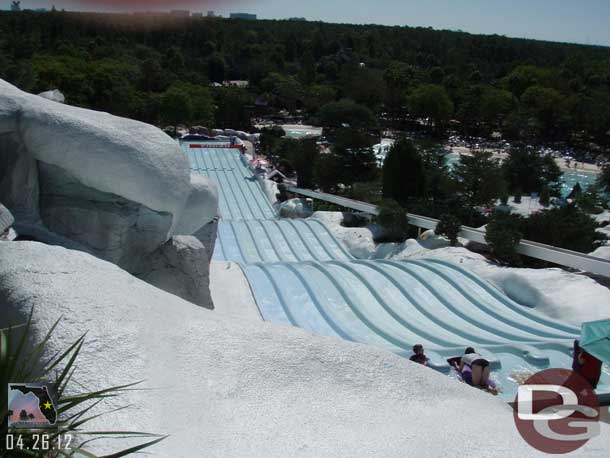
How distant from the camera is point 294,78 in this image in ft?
179

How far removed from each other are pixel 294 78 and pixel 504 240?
1807 inches

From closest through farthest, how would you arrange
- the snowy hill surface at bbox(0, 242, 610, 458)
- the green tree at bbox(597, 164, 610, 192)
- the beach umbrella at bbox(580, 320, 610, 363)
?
the snowy hill surface at bbox(0, 242, 610, 458)
the beach umbrella at bbox(580, 320, 610, 363)
the green tree at bbox(597, 164, 610, 192)

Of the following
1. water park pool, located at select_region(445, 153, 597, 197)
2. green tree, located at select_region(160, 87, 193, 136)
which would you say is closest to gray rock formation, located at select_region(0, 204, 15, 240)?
water park pool, located at select_region(445, 153, 597, 197)

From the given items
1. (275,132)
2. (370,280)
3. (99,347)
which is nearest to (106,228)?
(99,347)

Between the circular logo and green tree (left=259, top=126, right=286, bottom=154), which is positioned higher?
the circular logo

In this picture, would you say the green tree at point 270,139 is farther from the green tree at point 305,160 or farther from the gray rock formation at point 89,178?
the gray rock formation at point 89,178

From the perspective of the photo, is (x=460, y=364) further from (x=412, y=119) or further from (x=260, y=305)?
(x=412, y=119)

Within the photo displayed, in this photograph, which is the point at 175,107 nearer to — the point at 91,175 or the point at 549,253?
the point at 549,253

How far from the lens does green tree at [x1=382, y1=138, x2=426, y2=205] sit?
1587 centimetres

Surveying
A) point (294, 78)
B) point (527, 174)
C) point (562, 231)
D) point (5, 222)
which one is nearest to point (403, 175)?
point (562, 231)

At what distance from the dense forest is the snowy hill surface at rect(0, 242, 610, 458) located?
26254mm

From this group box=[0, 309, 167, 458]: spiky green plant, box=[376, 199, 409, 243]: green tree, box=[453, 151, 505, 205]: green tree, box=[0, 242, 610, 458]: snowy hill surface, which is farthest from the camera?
box=[453, 151, 505, 205]: green tree

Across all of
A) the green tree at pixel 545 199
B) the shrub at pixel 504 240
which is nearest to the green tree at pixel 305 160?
the green tree at pixel 545 199

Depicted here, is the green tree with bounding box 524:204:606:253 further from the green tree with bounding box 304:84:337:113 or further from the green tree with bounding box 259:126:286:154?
the green tree with bounding box 304:84:337:113
